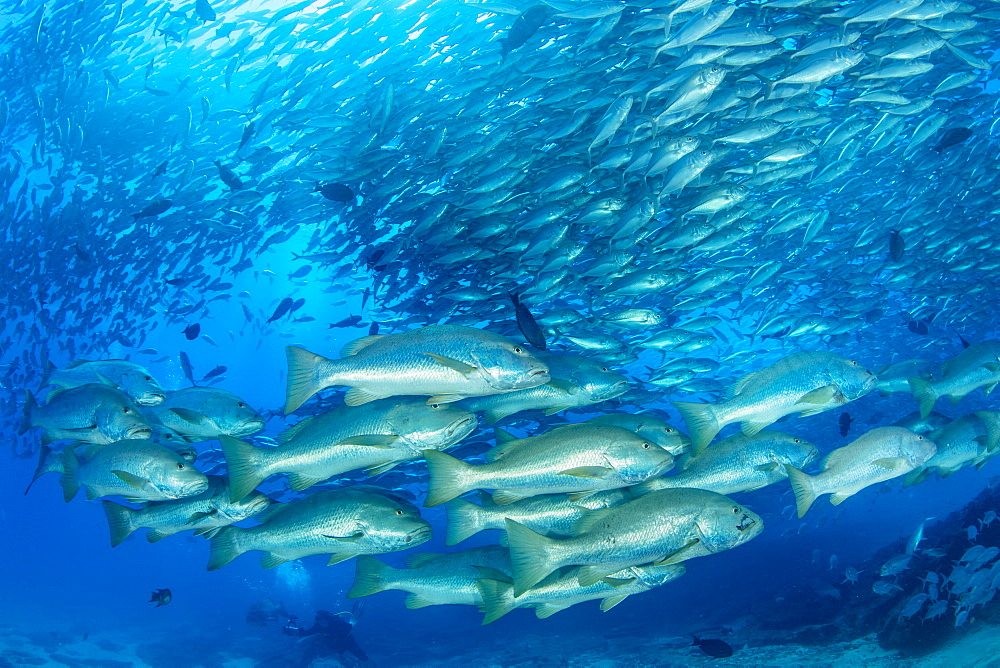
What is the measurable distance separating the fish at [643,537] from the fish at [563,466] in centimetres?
28

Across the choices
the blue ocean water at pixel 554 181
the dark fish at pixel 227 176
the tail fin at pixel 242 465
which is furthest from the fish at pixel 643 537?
the dark fish at pixel 227 176

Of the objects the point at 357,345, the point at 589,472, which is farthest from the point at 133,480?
the point at 589,472

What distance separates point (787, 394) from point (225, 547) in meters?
6.22

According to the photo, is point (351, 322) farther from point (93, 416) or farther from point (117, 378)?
point (93, 416)

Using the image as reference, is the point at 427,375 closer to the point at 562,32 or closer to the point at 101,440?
the point at 101,440

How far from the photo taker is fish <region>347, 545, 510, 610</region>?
17.0 feet

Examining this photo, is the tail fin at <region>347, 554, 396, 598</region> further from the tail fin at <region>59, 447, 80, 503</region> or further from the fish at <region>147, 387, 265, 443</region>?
the tail fin at <region>59, 447, 80, 503</region>

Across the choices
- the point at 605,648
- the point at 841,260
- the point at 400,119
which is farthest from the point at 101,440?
the point at 605,648

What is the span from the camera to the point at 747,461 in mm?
5273

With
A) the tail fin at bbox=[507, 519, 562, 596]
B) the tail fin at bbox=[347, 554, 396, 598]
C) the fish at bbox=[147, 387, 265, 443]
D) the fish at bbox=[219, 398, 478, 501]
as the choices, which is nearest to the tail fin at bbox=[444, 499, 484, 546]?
the fish at bbox=[219, 398, 478, 501]

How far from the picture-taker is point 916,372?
806cm

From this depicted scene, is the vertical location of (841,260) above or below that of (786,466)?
below

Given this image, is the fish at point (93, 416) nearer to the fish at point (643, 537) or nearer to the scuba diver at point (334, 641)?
the fish at point (643, 537)

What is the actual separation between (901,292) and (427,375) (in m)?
16.1
